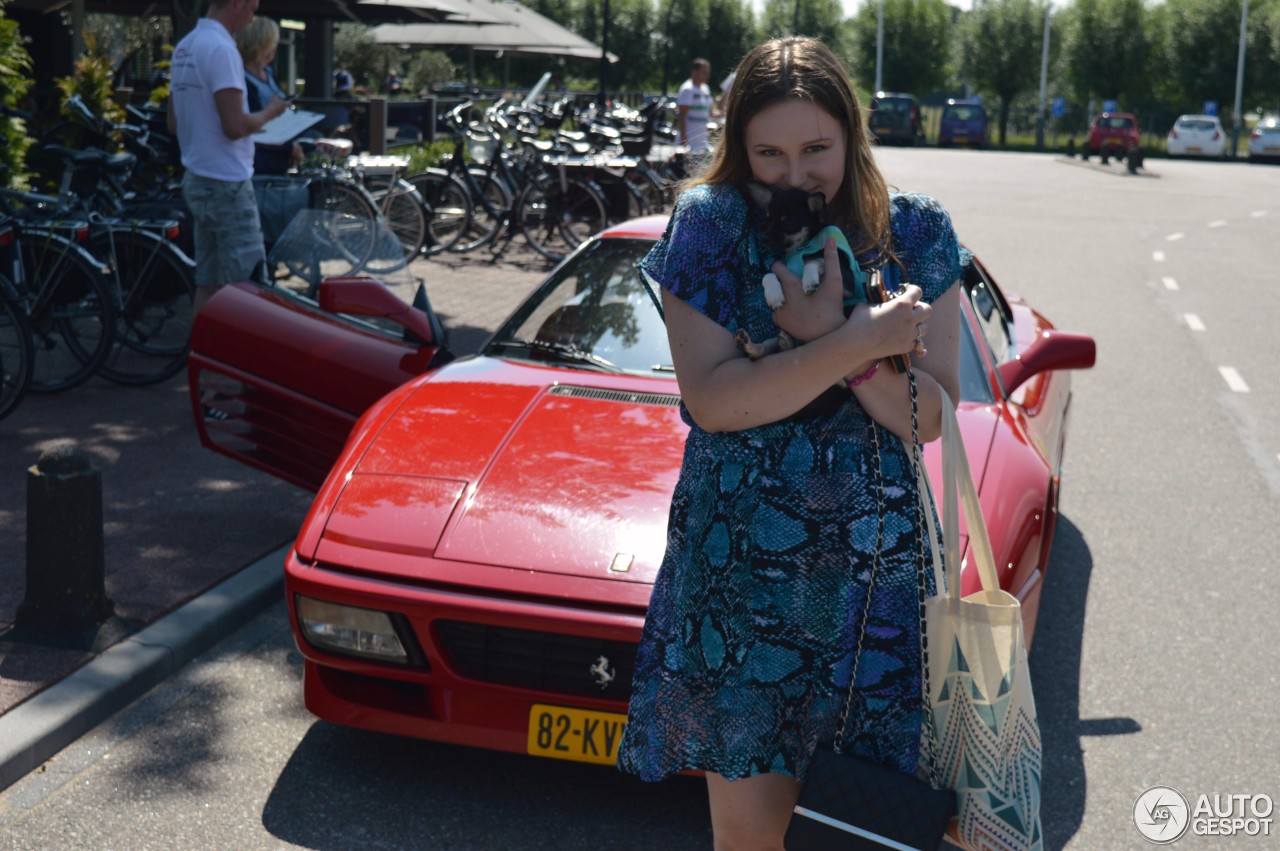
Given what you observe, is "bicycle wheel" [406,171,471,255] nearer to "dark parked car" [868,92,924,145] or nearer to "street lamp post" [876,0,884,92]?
"dark parked car" [868,92,924,145]

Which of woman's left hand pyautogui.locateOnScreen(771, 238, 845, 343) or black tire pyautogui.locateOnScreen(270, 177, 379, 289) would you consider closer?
woman's left hand pyautogui.locateOnScreen(771, 238, 845, 343)

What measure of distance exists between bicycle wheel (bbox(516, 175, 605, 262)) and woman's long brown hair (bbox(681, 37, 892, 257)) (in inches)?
451

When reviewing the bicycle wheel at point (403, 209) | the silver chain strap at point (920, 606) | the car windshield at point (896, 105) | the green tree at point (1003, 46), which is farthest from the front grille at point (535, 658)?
the green tree at point (1003, 46)

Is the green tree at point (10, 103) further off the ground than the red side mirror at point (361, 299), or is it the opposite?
the green tree at point (10, 103)

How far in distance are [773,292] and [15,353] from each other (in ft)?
18.5

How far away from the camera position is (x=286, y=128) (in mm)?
9594

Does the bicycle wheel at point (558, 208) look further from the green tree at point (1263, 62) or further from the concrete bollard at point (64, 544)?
the green tree at point (1263, 62)

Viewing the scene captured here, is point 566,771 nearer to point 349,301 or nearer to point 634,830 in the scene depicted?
point 634,830

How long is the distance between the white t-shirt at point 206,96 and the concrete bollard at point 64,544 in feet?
11.2

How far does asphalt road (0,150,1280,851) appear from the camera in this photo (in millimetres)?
3641

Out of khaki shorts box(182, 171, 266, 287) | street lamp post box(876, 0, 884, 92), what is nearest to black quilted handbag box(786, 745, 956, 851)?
khaki shorts box(182, 171, 266, 287)

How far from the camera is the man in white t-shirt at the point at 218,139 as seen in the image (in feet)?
24.5

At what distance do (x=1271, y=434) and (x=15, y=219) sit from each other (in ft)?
22.2

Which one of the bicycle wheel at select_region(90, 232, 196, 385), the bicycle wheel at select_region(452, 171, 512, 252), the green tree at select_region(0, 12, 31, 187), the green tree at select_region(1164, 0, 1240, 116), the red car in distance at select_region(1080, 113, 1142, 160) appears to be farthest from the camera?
the green tree at select_region(1164, 0, 1240, 116)
